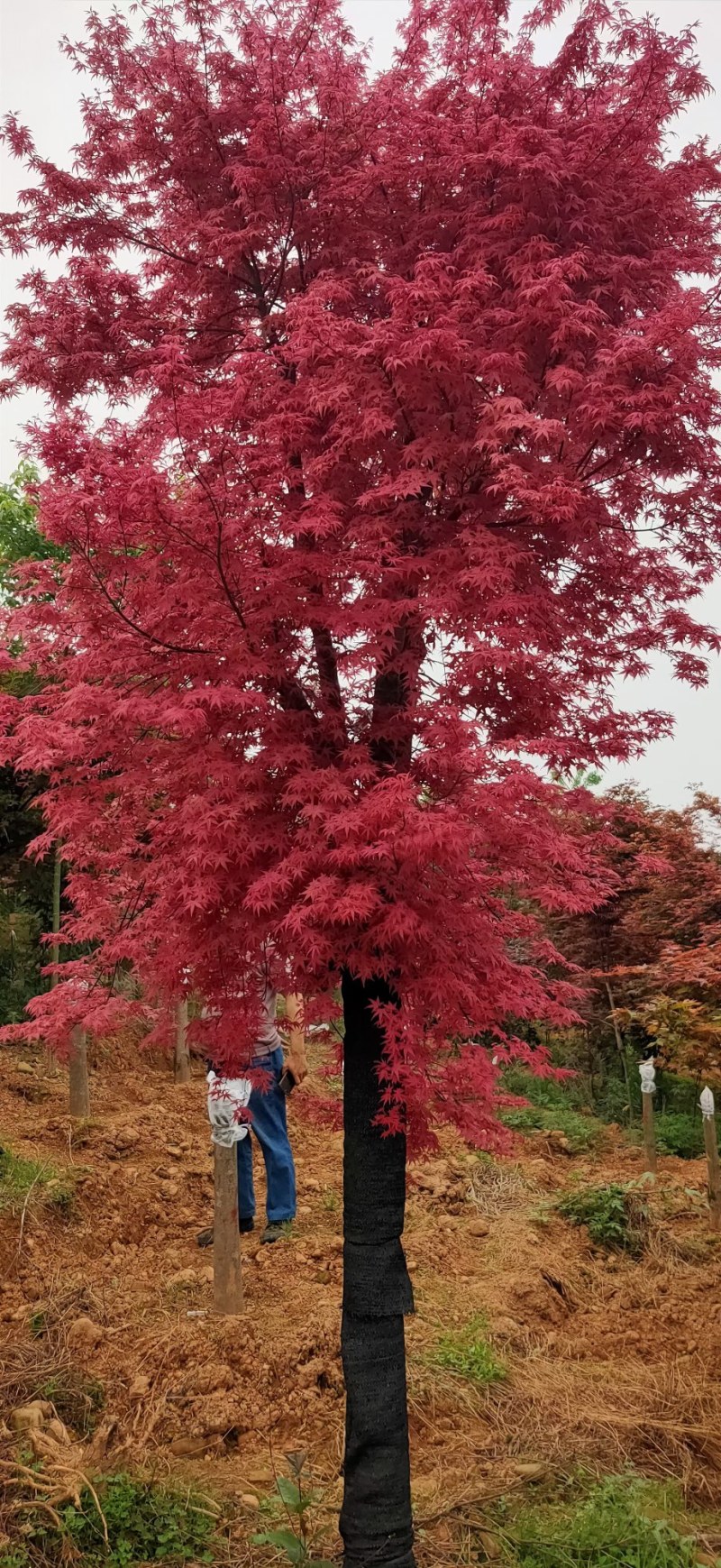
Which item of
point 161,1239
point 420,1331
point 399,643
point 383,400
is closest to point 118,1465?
point 420,1331

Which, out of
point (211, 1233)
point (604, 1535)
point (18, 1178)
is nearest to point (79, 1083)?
point (18, 1178)

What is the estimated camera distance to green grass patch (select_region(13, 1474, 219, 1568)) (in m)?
3.54

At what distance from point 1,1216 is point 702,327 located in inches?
234

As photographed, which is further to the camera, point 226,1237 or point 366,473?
point 226,1237

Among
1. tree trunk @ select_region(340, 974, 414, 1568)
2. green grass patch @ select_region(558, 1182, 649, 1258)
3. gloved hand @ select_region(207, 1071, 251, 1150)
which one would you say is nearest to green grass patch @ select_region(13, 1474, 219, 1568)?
tree trunk @ select_region(340, 974, 414, 1568)

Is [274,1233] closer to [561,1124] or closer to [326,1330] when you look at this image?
[326,1330]

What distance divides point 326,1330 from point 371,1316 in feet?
4.56

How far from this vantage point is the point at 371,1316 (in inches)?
150

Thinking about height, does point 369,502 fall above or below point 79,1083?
above

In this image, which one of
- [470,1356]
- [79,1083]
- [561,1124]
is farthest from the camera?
[561,1124]

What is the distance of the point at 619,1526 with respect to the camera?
3650mm

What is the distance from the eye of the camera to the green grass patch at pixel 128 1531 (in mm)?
3539

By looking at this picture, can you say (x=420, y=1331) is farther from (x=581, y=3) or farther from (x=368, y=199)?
(x=581, y=3)

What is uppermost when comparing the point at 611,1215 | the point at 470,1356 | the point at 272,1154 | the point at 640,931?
the point at 640,931
